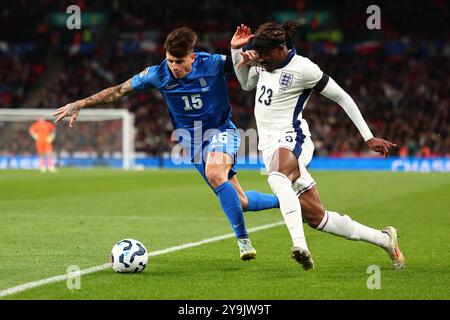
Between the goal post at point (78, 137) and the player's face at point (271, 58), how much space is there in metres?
26.3

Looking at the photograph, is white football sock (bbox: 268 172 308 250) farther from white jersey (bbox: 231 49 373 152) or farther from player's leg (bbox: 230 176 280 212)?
player's leg (bbox: 230 176 280 212)

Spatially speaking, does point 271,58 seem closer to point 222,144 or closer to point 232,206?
point 222,144

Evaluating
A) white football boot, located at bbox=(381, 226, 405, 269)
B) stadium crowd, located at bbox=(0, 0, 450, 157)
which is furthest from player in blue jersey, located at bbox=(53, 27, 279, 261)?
stadium crowd, located at bbox=(0, 0, 450, 157)

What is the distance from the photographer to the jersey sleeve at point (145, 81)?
7680 millimetres

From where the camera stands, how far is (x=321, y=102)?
120ft

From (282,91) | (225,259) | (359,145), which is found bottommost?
(359,145)

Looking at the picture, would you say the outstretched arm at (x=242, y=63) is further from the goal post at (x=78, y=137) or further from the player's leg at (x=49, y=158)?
the goal post at (x=78, y=137)

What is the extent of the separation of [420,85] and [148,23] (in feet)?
43.4

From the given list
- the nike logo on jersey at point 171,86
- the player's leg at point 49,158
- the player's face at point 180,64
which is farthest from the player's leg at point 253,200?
the player's leg at point 49,158

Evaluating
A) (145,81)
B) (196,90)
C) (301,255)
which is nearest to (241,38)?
(196,90)

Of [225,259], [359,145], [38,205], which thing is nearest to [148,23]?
[359,145]

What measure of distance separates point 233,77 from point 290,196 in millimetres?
30810

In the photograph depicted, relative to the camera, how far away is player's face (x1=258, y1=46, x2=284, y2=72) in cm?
689

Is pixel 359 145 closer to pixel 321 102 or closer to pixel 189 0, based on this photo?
pixel 321 102
